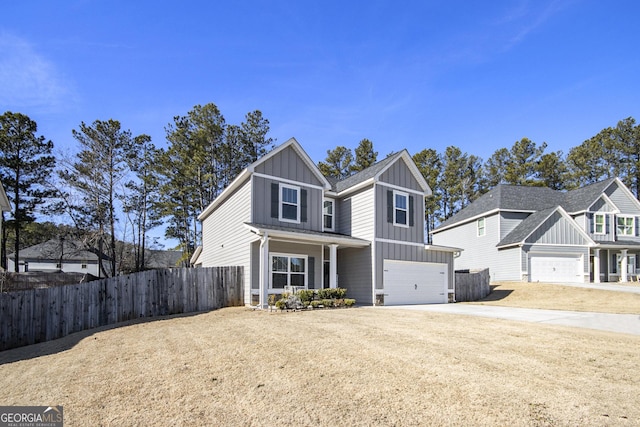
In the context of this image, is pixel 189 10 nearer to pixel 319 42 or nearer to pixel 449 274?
pixel 319 42

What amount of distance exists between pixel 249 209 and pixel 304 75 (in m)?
5.98

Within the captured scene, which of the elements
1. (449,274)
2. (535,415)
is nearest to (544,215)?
(449,274)

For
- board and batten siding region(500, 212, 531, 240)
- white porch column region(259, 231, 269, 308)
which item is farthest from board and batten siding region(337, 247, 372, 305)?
board and batten siding region(500, 212, 531, 240)

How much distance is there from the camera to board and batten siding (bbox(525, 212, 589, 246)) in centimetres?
2522

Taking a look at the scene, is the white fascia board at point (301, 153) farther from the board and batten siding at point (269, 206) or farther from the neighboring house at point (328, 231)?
the board and batten siding at point (269, 206)

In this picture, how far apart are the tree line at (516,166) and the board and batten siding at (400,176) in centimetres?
2090

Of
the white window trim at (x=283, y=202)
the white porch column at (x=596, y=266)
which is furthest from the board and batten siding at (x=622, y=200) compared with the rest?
the white window trim at (x=283, y=202)

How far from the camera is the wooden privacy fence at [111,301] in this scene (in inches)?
462

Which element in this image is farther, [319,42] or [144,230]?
[144,230]

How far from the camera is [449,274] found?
65.2 ft

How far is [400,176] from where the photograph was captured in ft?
61.2

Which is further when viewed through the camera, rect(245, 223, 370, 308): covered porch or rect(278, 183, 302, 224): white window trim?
rect(278, 183, 302, 224): white window trim

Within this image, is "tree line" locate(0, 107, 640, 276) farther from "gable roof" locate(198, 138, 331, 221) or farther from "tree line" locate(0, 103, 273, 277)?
"gable roof" locate(198, 138, 331, 221)

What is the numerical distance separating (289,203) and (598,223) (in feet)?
79.8
